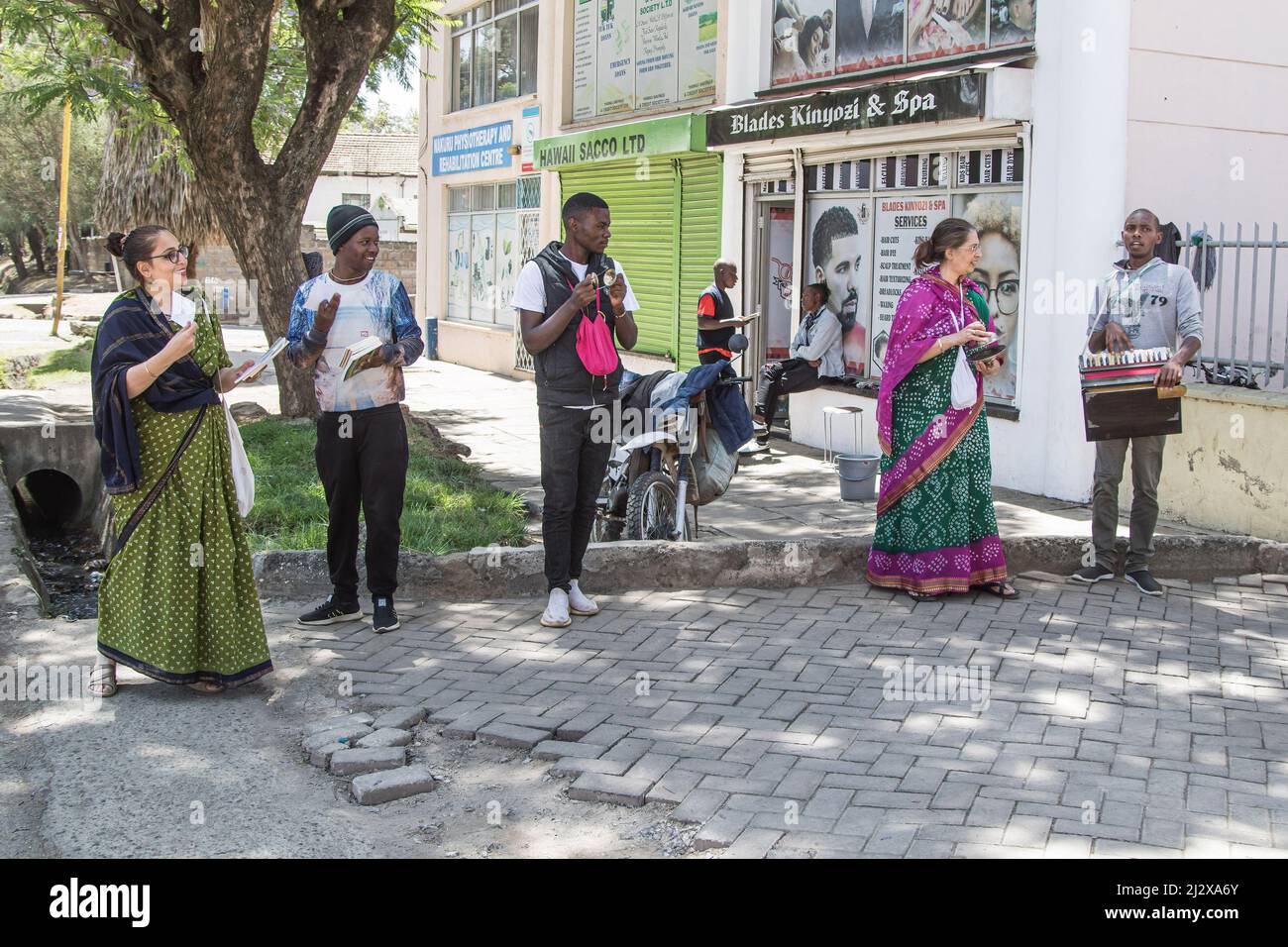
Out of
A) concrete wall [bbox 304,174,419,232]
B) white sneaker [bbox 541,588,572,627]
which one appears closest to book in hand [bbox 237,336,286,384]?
white sneaker [bbox 541,588,572,627]

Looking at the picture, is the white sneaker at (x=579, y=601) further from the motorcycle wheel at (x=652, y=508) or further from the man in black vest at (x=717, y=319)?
the man in black vest at (x=717, y=319)

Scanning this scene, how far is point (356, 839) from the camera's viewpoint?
4.29m

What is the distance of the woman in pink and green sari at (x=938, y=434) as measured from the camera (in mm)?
6902

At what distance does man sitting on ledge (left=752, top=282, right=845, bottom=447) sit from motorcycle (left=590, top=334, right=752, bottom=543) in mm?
4870

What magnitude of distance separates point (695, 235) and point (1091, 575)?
904 cm

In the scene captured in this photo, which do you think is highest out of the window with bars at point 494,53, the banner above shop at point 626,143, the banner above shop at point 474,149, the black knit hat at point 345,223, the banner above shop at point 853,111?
the window with bars at point 494,53

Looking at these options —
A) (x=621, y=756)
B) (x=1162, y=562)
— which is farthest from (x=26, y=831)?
(x=1162, y=562)

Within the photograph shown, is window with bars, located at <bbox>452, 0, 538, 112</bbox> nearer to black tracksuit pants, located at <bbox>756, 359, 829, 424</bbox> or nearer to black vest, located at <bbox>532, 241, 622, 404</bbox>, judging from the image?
black tracksuit pants, located at <bbox>756, 359, 829, 424</bbox>

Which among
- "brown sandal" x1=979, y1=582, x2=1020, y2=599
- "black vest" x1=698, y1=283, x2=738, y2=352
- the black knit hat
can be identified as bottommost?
"brown sandal" x1=979, y1=582, x2=1020, y2=599

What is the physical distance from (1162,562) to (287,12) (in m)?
17.3

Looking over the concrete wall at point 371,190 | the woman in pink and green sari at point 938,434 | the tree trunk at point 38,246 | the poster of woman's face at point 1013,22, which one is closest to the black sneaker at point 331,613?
the woman in pink and green sari at point 938,434

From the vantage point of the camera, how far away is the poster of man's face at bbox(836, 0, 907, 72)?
1230cm

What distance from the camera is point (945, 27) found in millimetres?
11648

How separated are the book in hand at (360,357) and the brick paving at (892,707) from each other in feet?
4.15
